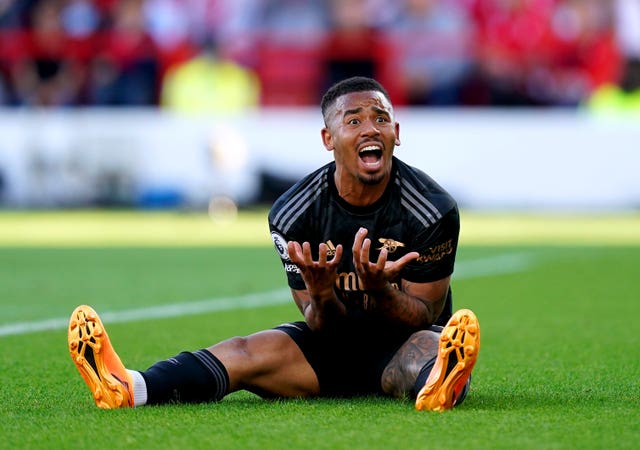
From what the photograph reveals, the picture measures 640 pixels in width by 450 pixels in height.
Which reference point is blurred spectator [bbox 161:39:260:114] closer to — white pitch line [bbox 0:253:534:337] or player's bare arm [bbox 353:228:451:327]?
white pitch line [bbox 0:253:534:337]

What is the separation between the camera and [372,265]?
4.82 meters

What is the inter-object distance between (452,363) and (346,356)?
27.1 inches

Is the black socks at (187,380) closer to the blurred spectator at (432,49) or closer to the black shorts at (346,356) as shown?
the black shorts at (346,356)

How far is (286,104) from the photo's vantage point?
2841 cm

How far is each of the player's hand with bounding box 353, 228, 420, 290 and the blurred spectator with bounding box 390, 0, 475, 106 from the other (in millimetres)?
23543

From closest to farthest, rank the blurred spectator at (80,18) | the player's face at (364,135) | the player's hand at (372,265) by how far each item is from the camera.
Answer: the player's hand at (372,265) < the player's face at (364,135) < the blurred spectator at (80,18)

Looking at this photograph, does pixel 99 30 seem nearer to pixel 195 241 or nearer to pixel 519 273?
pixel 195 241

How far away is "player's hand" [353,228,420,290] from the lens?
15.7 feet

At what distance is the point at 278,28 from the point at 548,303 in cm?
1957

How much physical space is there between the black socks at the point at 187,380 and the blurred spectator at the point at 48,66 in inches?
932

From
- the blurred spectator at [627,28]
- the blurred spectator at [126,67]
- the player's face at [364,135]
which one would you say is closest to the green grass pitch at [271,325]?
the player's face at [364,135]

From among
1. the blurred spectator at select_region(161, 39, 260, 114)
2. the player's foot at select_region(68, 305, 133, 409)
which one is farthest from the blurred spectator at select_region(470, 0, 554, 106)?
the player's foot at select_region(68, 305, 133, 409)

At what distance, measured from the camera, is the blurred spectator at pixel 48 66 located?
28359 millimetres

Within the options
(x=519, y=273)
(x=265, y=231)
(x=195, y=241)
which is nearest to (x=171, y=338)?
(x=519, y=273)
